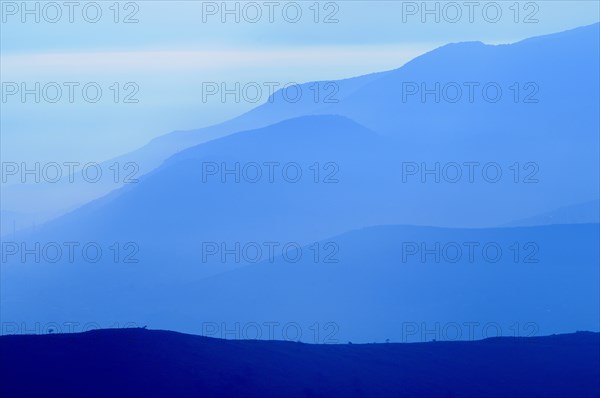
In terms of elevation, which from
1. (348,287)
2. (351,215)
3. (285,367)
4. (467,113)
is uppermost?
(467,113)

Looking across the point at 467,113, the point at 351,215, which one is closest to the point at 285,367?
the point at 351,215

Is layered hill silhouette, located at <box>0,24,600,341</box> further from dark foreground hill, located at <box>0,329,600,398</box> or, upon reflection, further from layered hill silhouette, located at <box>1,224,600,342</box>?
dark foreground hill, located at <box>0,329,600,398</box>

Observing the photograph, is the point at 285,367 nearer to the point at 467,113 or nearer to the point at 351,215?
the point at 351,215

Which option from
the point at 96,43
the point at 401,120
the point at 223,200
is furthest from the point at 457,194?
the point at 96,43

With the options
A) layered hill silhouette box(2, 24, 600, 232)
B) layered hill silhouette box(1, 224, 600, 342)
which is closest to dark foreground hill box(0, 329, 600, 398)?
layered hill silhouette box(1, 224, 600, 342)

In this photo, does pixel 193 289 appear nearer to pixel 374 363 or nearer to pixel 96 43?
pixel 374 363

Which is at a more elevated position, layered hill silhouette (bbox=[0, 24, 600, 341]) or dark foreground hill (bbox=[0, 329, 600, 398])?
layered hill silhouette (bbox=[0, 24, 600, 341])
